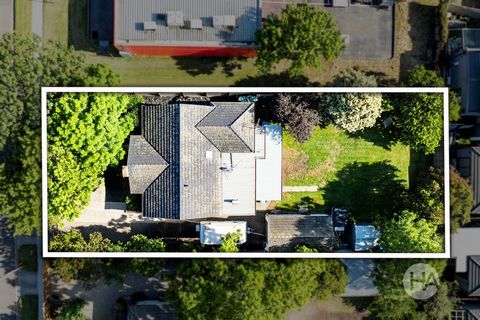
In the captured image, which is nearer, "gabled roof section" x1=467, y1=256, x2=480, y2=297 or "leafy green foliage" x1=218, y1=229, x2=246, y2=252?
"leafy green foliage" x1=218, y1=229, x2=246, y2=252

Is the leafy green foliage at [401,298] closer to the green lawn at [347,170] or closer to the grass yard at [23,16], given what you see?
the green lawn at [347,170]

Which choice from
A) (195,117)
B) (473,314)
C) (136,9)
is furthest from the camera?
(473,314)

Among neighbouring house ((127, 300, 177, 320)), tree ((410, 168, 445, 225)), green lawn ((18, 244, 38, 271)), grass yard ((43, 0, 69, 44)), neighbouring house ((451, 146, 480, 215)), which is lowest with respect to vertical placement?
neighbouring house ((127, 300, 177, 320))

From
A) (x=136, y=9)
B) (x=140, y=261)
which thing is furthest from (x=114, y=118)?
(x=140, y=261)

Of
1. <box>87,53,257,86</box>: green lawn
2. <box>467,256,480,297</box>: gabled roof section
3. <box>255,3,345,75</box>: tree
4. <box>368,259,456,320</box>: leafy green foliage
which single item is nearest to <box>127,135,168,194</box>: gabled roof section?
<box>87,53,257,86</box>: green lawn

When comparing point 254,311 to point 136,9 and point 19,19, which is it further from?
point 19,19

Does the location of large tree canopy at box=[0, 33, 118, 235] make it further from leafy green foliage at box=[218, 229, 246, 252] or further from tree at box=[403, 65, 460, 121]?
tree at box=[403, 65, 460, 121]

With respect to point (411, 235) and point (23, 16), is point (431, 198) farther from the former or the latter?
point (23, 16)
